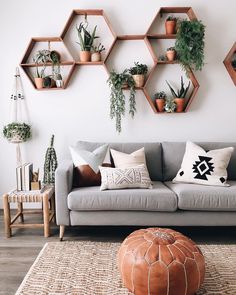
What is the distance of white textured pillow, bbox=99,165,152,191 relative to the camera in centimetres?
283

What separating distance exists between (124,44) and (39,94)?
3.63ft

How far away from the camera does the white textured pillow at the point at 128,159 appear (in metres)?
3.08

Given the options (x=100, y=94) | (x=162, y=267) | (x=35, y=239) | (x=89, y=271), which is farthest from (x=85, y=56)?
(x=162, y=267)

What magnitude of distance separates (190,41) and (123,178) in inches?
62.6

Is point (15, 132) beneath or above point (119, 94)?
beneath

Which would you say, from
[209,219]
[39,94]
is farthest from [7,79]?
[209,219]

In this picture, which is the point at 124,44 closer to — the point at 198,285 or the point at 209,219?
Answer: the point at 209,219

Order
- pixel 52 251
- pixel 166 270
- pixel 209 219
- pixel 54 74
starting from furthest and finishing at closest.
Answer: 1. pixel 54 74
2. pixel 209 219
3. pixel 52 251
4. pixel 166 270

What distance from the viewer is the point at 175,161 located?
10.8 ft

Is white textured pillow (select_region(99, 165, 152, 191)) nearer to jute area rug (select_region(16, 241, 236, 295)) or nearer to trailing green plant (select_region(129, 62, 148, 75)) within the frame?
jute area rug (select_region(16, 241, 236, 295))

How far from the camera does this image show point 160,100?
11.3 ft

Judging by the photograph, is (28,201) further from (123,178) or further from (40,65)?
(40,65)

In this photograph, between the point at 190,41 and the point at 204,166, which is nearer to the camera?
the point at 204,166

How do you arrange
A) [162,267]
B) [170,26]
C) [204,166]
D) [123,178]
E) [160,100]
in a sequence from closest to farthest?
[162,267] < [123,178] < [204,166] < [170,26] < [160,100]
